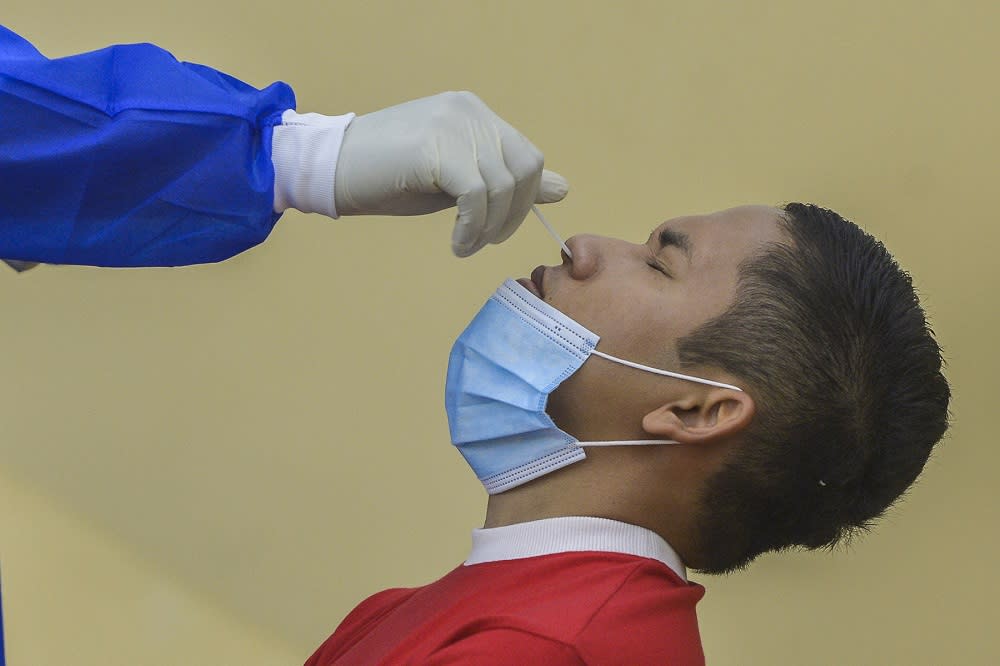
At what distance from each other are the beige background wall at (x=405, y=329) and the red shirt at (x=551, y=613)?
3.53 feet

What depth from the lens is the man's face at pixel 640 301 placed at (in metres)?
1.38

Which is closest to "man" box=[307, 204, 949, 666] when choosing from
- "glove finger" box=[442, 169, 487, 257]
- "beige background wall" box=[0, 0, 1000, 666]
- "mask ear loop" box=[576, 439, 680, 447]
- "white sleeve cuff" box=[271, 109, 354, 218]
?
"mask ear loop" box=[576, 439, 680, 447]

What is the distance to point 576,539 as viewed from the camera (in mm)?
1349

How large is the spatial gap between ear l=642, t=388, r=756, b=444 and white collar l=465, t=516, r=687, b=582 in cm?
12

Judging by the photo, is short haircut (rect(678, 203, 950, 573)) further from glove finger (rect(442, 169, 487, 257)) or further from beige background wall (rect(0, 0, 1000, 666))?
beige background wall (rect(0, 0, 1000, 666))

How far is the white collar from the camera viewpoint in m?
1.35

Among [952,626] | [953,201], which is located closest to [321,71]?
[953,201]

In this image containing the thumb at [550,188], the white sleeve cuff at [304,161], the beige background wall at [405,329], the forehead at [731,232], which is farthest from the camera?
the beige background wall at [405,329]

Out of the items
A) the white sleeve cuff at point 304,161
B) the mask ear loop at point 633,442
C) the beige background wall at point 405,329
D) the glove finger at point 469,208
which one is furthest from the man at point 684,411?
the beige background wall at point 405,329

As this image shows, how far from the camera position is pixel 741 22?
7.50 ft

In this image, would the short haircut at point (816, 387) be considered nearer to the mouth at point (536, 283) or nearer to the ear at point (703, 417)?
the ear at point (703, 417)

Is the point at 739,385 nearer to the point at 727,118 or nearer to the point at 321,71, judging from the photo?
the point at 727,118

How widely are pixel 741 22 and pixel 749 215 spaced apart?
95 centimetres

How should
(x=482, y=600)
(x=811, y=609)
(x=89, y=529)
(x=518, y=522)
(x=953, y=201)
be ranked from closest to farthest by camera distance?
(x=482, y=600), (x=518, y=522), (x=953, y=201), (x=811, y=609), (x=89, y=529)
